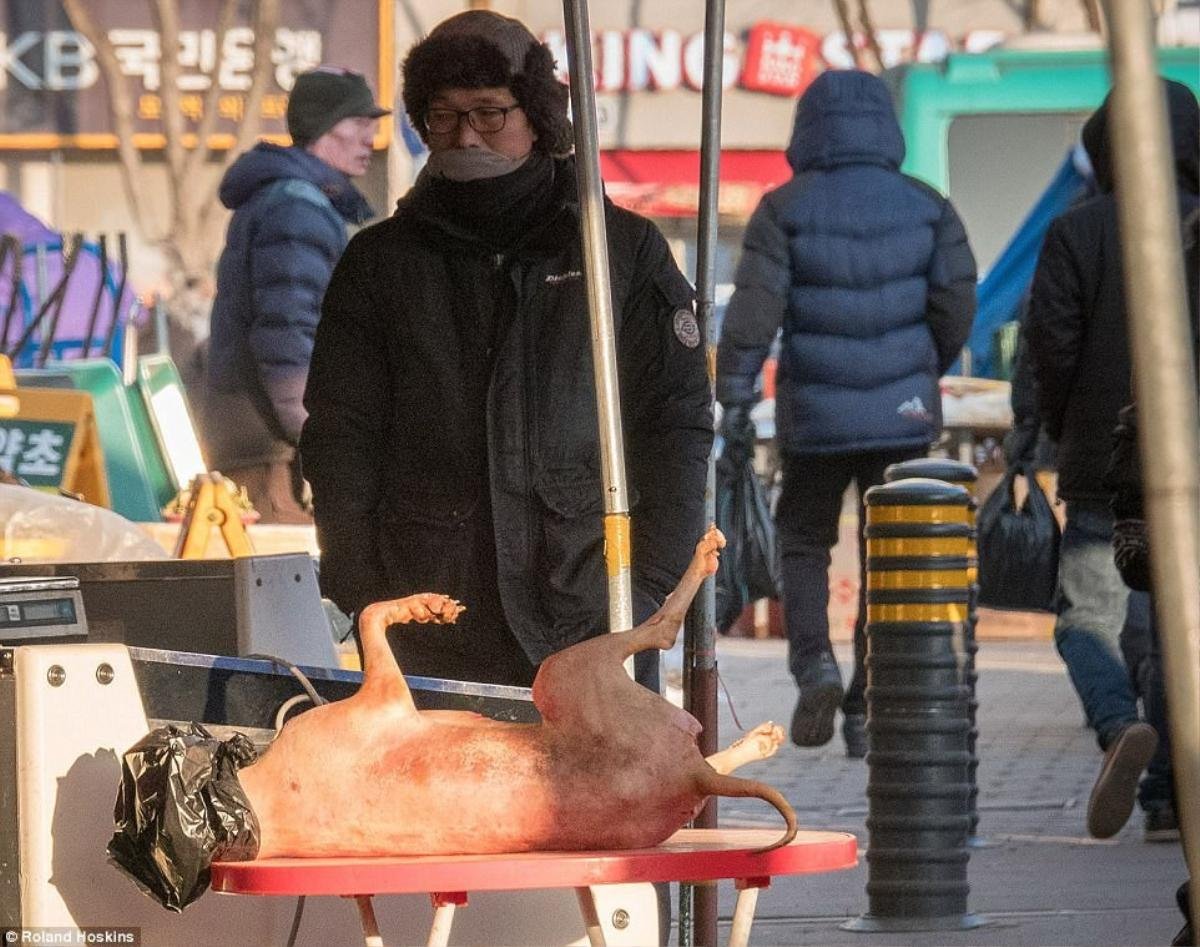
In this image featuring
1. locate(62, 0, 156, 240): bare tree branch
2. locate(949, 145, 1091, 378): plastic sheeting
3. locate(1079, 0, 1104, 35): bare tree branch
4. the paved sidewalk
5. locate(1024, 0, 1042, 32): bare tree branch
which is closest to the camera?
the paved sidewalk

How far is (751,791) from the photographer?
336 centimetres

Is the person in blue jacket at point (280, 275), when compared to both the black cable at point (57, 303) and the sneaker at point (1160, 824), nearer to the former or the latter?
the black cable at point (57, 303)

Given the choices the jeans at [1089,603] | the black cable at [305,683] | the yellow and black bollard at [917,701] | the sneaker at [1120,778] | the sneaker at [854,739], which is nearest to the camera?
the black cable at [305,683]

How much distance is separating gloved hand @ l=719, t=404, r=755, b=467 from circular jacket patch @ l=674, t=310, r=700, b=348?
4.94m

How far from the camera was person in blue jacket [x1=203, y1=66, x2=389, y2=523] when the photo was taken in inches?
358

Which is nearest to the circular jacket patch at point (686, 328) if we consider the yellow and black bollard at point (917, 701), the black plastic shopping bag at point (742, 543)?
the yellow and black bollard at point (917, 701)

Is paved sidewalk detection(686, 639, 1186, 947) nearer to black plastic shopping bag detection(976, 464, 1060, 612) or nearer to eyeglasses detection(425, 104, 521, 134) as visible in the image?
black plastic shopping bag detection(976, 464, 1060, 612)

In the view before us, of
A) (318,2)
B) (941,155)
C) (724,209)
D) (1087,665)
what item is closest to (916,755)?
(1087,665)

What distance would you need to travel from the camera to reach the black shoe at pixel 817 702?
9.95 meters

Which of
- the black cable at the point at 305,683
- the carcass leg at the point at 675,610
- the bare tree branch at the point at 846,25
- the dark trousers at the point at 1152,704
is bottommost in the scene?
the dark trousers at the point at 1152,704

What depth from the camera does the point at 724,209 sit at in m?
25.2

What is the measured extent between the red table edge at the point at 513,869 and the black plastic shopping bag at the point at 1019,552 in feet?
19.3

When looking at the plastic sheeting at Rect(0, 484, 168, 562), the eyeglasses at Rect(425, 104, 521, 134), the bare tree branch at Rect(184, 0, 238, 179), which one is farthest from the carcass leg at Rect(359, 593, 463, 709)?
Result: the bare tree branch at Rect(184, 0, 238, 179)

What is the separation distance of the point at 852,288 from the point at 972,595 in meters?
2.51
